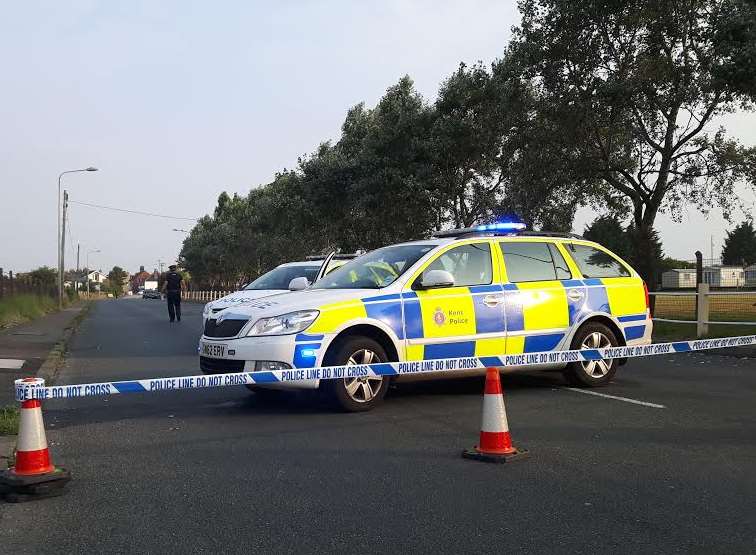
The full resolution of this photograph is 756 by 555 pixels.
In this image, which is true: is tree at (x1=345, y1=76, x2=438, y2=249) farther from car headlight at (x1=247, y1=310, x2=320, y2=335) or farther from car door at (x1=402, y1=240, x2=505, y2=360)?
car headlight at (x1=247, y1=310, x2=320, y2=335)

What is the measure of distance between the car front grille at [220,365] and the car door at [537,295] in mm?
2794

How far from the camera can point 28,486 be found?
15.0 ft

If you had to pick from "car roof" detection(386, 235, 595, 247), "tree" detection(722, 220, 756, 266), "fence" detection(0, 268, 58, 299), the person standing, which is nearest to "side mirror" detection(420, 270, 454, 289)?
"car roof" detection(386, 235, 595, 247)

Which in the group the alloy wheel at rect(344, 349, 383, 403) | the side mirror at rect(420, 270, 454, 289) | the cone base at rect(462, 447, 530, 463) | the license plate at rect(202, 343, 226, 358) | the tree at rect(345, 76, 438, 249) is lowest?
the cone base at rect(462, 447, 530, 463)

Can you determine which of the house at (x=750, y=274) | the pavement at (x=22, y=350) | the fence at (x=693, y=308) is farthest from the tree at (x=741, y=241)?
the pavement at (x=22, y=350)

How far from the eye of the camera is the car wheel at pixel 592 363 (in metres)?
8.47

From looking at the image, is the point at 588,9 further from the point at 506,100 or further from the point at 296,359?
the point at 296,359

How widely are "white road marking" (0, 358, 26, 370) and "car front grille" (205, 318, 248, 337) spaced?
15.6ft

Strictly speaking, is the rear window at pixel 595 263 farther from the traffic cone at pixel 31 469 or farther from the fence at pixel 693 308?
the fence at pixel 693 308

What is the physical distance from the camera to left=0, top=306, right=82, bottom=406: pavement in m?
9.59

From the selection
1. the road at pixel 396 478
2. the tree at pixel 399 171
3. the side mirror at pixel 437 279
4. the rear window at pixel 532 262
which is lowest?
the road at pixel 396 478

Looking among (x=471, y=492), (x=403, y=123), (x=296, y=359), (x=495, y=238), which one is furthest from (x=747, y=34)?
(x=403, y=123)

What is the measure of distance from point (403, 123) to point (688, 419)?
19.3 m

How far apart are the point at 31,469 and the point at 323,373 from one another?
2235 mm
